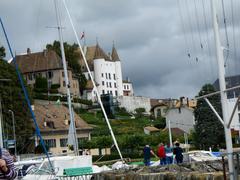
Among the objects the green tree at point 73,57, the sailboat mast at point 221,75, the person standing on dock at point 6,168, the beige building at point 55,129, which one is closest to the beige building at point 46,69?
the green tree at point 73,57

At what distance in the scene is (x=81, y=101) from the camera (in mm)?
158500

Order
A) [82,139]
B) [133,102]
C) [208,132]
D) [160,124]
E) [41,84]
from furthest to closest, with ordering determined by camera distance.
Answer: [133,102] < [41,84] < [160,124] < [82,139] < [208,132]

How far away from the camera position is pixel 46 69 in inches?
6496

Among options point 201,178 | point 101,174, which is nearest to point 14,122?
point 101,174

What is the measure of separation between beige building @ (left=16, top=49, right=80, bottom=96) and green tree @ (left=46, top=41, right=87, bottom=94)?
4165 millimetres

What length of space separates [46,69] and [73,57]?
36.1 feet

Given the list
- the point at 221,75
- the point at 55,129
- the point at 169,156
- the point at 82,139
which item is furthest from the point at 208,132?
the point at 221,75

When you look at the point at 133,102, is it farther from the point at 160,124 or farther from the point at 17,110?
the point at 17,110

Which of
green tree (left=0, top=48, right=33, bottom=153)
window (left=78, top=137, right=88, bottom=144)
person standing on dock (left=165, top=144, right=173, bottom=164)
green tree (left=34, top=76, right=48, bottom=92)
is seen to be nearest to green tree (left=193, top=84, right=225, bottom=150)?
window (left=78, top=137, right=88, bottom=144)

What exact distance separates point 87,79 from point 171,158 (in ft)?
508

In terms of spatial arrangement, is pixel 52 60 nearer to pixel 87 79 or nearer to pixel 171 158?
pixel 87 79

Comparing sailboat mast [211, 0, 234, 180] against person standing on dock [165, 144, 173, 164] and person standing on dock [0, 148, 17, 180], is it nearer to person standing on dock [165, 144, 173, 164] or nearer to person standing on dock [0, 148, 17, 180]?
person standing on dock [0, 148, 17, 180]

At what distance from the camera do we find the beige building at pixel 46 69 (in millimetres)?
163250

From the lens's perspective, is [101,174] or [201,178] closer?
[201,178]
